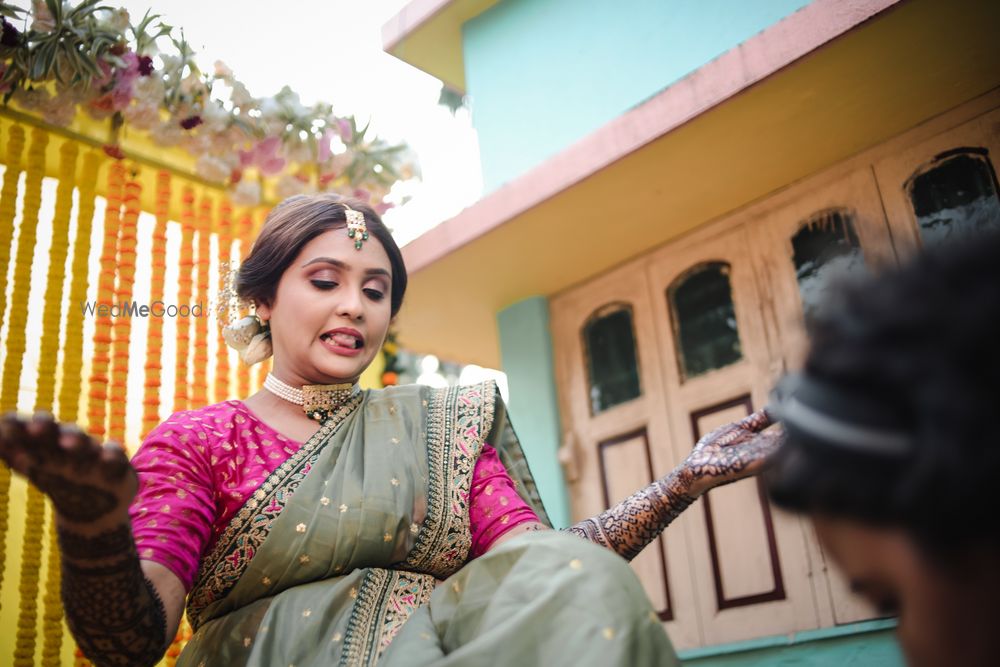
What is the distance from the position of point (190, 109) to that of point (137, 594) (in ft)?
9.57

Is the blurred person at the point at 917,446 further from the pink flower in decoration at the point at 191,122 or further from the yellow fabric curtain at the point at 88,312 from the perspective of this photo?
the pink flower in decoration at the point at 191,122

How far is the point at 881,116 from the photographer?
3.46m

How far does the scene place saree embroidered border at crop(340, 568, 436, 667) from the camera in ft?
5.55

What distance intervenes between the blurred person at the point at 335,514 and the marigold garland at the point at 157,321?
143 cm

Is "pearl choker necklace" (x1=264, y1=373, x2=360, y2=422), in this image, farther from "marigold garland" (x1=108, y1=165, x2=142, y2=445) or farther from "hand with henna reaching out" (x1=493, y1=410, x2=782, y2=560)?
"marigold garland" (x1=108, y1=165, x2=142, y2=445)

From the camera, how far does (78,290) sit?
350 cm

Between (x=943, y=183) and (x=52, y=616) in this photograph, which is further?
(x=943, y=183)

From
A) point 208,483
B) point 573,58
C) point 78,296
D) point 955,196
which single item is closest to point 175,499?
point 208,483

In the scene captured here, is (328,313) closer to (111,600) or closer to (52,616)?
(111,600)

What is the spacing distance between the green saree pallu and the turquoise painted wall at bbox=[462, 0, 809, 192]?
254 cm

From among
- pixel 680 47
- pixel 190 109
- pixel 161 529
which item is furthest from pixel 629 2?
pixel 161 529

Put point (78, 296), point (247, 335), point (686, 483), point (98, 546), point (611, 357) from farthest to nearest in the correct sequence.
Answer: point (611, 357) < point (78, 296) < point (247, 335) < point (686, 483) < point (98, 546)

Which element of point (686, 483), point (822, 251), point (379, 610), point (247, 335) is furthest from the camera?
point (822, 251)

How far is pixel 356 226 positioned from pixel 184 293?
6.17 feet
